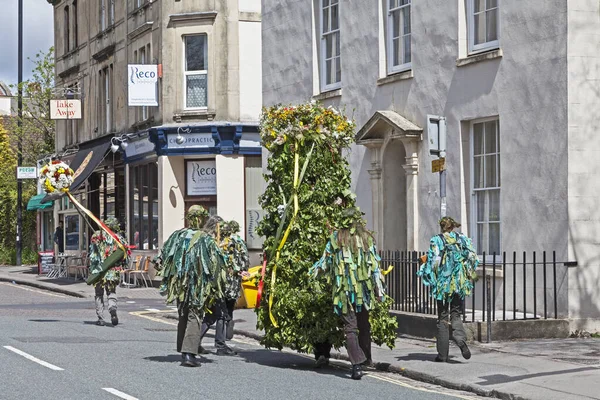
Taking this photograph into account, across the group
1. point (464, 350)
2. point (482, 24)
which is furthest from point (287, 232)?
point (482, 24)

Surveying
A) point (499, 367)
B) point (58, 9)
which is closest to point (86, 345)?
point (499, 367)

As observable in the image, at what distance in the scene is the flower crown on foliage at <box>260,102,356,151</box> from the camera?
14.0m

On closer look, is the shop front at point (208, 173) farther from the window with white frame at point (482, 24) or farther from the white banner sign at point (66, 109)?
the window with white frame at point (482, 24)

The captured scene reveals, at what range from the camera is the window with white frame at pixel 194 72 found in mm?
31917

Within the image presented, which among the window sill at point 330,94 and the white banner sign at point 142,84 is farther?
the white banner sign at point 142,84

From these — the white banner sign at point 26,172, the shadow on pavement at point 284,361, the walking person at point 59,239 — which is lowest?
the shadow on pavement at point 284,361

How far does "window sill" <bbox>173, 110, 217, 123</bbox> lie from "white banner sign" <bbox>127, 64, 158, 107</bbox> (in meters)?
0.76

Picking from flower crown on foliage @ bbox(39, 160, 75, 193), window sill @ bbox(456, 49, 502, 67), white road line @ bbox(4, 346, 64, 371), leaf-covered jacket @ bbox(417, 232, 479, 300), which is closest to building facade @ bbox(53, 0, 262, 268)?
flower crown on foliage @ bbox(39, 160, 75, 193)

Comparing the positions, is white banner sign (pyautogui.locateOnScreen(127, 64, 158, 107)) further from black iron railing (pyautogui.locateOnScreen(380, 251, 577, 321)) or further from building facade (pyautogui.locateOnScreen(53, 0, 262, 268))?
black iron railing (pyautogui.locateOnScreen(380, 251, 577, 321))

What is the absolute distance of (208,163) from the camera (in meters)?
32.2

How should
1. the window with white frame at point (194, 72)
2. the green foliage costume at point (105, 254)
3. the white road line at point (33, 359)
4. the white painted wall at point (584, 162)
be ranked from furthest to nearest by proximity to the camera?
1. the window with white frame at point (194, 72)
2. the green foliage costume at point (105, 254)
3. the white painted wall at point (584, 162)
4. the white road line at point (33, 359)

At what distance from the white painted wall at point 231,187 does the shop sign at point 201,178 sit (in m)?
0.42

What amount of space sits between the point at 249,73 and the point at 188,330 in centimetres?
1915

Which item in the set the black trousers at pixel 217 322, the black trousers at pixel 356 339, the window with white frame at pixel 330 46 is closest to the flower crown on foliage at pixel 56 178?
the black trousers at pixel 217 322
